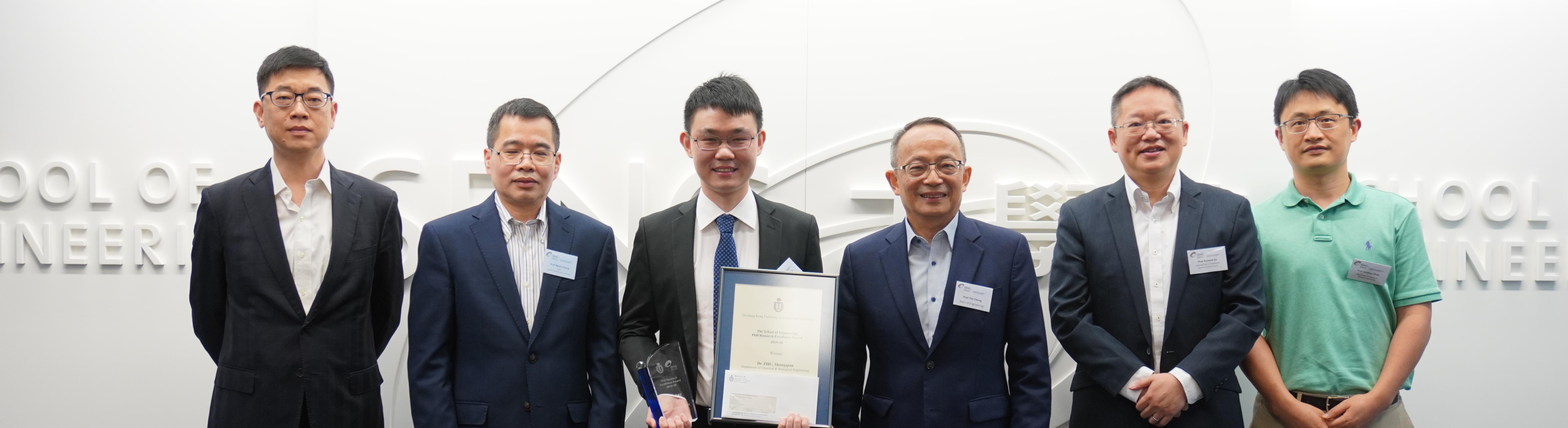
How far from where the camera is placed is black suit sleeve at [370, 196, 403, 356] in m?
2.49

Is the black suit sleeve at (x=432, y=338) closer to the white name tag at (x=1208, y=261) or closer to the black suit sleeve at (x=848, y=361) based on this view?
the black suit sleeve at (x=848, y=361)

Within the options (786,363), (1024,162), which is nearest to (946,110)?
(1024,162)

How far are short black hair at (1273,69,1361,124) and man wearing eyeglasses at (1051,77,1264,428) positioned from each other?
53cm

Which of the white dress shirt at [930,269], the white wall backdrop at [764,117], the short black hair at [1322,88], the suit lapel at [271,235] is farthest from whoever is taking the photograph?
the white wall backdrop at [764,117]

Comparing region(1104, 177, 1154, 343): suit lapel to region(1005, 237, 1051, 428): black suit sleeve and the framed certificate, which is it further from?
the framed certificate

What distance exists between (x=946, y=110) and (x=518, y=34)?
170cm

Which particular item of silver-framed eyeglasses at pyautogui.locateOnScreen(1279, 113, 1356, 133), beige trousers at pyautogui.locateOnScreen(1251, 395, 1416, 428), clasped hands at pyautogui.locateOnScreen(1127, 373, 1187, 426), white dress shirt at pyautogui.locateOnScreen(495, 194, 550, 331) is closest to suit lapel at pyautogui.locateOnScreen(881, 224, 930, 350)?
clasped hands at pyautogui.locateOnScreen(1127, 373, 1187, 426)

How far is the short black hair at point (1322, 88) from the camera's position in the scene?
8.93 ft

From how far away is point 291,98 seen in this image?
2.39 meters

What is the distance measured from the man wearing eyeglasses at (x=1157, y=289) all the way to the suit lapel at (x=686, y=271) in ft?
3.66

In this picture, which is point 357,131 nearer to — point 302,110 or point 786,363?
point 302,110

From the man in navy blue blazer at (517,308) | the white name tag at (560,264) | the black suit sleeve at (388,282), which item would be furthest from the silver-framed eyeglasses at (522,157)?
the black suit sleeve at (388,282)

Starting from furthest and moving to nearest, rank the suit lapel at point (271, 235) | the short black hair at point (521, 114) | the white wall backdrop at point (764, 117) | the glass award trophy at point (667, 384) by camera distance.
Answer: the white wall backdrop at point (764, 117)
the short black hair at point (521, 114)
the suit lapel at point (271, 235)
the glass award trophy at point (667, 384)

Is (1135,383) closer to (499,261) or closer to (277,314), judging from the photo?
(499,261)
